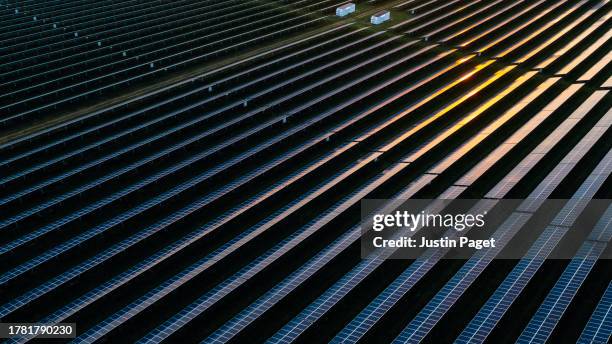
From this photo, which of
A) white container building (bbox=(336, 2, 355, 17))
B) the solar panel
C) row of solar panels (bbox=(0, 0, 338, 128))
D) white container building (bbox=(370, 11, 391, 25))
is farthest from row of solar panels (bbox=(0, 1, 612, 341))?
white container building (bbox=(336, 2, 355, 17))

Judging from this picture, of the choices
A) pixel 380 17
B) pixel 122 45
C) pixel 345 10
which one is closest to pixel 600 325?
pixel 122 45

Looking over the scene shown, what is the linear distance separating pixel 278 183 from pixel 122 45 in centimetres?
1386

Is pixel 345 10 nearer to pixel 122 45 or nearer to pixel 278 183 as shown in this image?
pixel 122 45

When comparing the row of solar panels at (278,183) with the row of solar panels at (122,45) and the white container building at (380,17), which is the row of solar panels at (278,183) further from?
the white container building at (380,17)

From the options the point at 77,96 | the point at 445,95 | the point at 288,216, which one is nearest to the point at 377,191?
the point at 288,216

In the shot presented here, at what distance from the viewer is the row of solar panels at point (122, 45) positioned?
2433 centimetres

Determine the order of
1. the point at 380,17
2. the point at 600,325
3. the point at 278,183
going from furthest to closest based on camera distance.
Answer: the point at 380,17
the point at 278,183
the point at 600,325

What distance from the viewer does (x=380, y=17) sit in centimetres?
3466

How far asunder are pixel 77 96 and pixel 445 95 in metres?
12.8

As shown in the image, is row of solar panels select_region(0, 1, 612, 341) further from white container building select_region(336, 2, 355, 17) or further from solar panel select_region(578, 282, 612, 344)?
white container building select_region(336, 2, 355, 17)

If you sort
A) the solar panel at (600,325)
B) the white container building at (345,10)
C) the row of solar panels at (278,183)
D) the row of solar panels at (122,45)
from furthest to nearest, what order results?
the white container building at (345,10) < the row of solar panels at (122,45) < the row of solar panels at (278,183) < the solar panel at (600,325)

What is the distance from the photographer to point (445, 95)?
26.1 metres

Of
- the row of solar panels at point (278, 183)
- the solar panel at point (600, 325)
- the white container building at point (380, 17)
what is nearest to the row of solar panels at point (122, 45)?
the row of solar panels at point (278, 183)

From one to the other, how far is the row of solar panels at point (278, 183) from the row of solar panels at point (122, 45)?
7.85 feet
